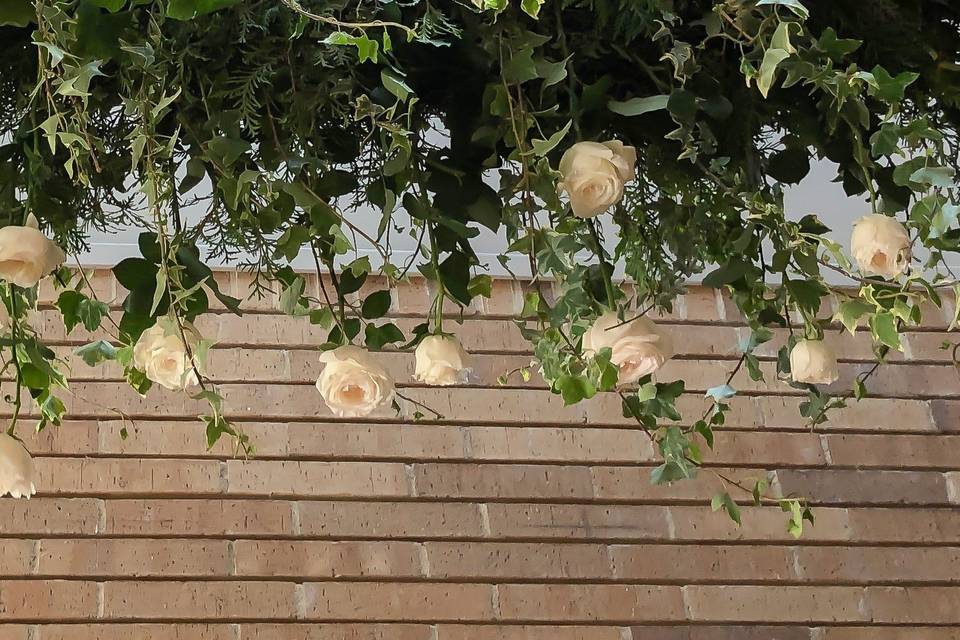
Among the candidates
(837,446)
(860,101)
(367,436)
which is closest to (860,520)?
(837,446)

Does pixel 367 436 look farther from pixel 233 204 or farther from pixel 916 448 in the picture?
pixel 233 204

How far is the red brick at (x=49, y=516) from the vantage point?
74.9 inches

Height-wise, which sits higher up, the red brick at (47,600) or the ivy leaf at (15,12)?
the red brick at (47,600)

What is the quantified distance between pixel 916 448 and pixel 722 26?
1.87 m

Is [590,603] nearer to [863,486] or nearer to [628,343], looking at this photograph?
[863,486]

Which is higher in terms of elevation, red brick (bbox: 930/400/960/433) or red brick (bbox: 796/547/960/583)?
red brick (bbox: 930/400/960/433)

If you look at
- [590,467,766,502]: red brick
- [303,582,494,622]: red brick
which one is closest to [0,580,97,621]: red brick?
[303,582,494,622]: red brick

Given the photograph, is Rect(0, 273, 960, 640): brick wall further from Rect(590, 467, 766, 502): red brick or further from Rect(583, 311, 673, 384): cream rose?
Rect(583, 311, 673, 384): cream rose

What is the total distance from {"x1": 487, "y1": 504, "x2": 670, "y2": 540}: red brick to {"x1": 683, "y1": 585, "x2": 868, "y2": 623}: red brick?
14 centimetres

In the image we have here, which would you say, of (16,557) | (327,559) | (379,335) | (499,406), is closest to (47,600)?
(16,557)

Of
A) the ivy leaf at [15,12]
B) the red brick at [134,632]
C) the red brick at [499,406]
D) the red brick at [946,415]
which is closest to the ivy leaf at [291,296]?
the ivy leaf at [15,12]

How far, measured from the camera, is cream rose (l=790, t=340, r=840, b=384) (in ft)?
2.46

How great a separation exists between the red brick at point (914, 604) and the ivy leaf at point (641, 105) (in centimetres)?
177

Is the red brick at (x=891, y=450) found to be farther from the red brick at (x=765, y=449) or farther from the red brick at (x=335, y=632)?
the red brick at (x=335, y=632)
